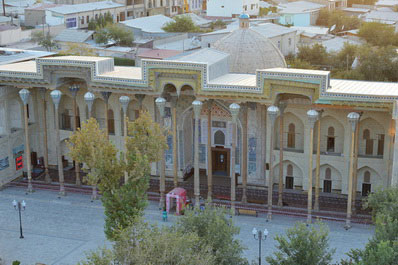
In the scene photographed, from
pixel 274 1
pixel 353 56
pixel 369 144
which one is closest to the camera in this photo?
pixel 369 144

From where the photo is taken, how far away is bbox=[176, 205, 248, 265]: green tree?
2292 centimetres

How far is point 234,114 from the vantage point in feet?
104

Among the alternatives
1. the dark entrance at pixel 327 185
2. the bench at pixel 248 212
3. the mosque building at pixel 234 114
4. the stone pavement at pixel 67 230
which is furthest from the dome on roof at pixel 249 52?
the stone pavement at pixel 67 230

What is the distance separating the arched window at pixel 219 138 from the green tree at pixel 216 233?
13.9 meters

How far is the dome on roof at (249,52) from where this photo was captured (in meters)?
37.6

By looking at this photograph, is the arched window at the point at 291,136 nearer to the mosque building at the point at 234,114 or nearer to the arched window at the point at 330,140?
the mosque building at the point at 234,114

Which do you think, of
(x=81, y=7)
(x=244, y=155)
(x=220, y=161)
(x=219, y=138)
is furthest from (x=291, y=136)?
(x=81, y=7)

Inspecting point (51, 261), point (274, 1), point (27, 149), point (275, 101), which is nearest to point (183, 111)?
point (275, 101)

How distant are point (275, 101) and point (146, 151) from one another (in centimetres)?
765

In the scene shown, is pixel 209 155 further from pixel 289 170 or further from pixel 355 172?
pixel 355 172

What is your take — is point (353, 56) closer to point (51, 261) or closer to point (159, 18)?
point (159, 18)

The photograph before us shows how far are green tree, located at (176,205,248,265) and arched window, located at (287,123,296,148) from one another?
12.6 meters

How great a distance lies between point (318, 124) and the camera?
105 feet

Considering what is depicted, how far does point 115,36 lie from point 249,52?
3485cm
